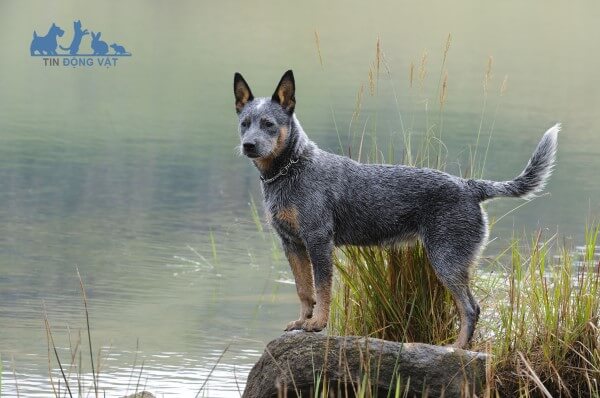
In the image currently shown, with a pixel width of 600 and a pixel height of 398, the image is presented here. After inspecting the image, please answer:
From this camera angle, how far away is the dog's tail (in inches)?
293

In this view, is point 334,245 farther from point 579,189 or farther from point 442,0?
point 442,0

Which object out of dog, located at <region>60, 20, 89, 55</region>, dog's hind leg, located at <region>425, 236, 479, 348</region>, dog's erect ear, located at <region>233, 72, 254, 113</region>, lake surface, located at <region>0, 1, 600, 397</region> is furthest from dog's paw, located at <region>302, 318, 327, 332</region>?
dog, located at <region>60, 20, 89, 55</region>

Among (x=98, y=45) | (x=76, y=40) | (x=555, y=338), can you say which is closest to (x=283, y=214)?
(x=555, y=338)

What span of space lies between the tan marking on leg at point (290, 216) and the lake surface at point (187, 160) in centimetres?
73

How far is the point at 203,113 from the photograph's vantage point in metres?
28.1

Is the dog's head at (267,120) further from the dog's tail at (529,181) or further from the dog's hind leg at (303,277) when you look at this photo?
the dog's tail at (529,181)

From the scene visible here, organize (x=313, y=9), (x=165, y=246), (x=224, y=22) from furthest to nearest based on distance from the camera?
1. (x=313, y=9)
2. (x=224, y=22)
3. (x=165, y=246)

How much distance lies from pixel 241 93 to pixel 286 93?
11.5 inches

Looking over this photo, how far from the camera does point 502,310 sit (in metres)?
7.77

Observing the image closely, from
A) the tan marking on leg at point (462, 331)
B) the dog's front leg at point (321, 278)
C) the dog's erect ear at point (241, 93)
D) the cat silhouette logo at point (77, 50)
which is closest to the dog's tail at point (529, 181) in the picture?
the tan marking on leg at point (462, 331)

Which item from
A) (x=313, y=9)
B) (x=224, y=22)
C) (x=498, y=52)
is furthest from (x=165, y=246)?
(x=313, y=9)

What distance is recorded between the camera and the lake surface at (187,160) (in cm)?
1053

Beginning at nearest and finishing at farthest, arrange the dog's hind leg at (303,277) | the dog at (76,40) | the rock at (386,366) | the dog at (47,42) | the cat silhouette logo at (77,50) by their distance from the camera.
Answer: the rock at (386,366) < the dog's hind leg at (303,277) < the dog at (76,40) < the cat silhouette logo at (77,50) < the dog at (47,42)

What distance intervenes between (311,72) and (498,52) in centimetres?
886
